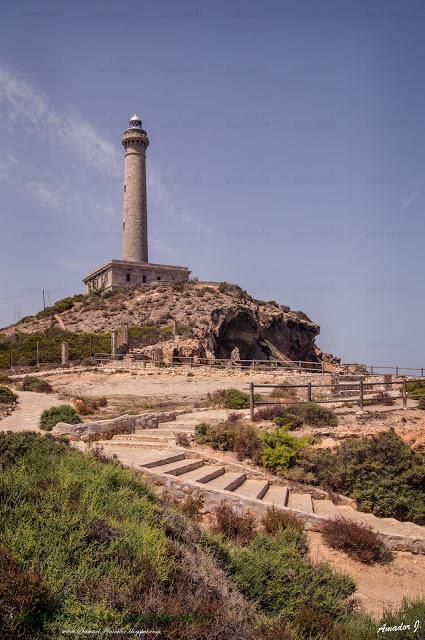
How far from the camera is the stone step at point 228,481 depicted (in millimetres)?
9625

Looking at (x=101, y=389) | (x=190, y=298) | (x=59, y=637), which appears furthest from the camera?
(x=190, y=298)

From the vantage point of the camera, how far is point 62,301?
65125mm

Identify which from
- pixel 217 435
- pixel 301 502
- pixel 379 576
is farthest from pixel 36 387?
pixel 379 576

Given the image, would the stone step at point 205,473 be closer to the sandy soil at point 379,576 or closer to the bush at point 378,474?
the bush at point 378,474

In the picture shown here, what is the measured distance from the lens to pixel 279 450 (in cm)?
1145

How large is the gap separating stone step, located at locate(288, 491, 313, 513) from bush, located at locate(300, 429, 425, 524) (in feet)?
2.78

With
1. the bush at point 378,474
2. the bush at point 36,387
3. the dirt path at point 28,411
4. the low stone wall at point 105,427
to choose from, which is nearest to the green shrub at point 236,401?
the low stone wall at point 105,427

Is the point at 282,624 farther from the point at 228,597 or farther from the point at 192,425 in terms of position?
the point at 192,425

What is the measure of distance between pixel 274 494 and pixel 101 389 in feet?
66.6

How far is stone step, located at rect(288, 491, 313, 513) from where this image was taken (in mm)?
9098

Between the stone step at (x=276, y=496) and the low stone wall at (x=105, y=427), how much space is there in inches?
193

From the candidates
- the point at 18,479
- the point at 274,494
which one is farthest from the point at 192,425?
the point at 18,479

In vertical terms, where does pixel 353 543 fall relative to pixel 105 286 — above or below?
below

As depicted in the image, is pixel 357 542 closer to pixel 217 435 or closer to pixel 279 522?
pixel 279 522
